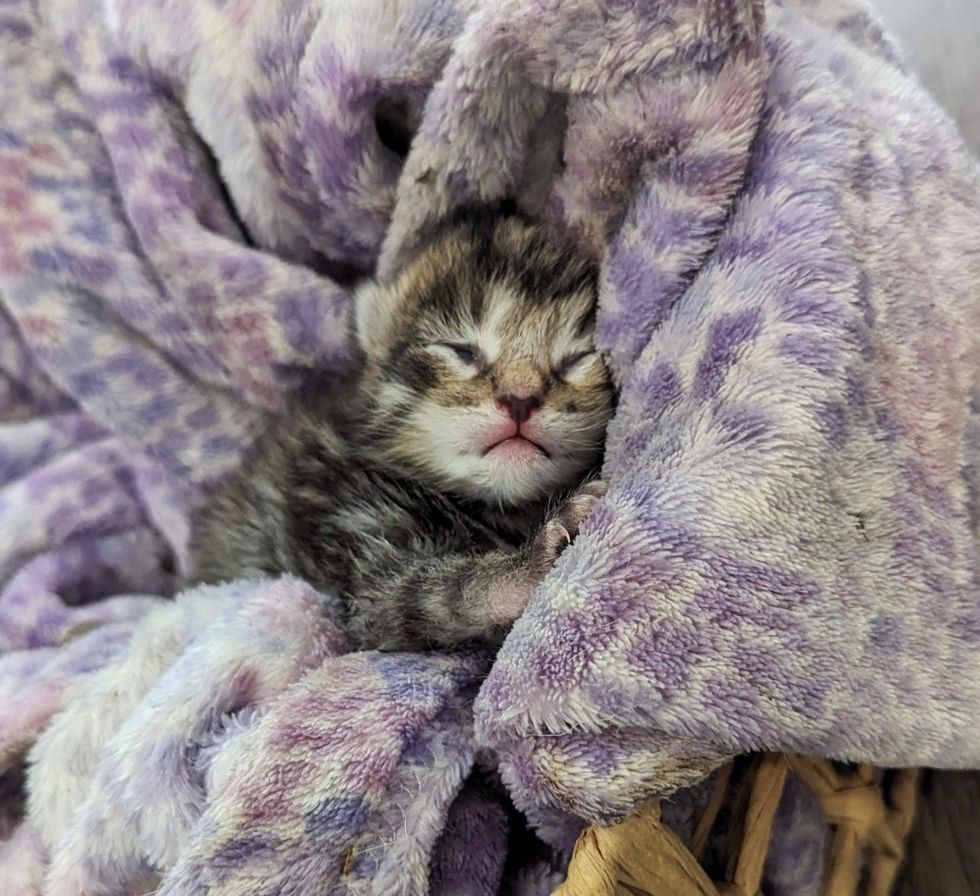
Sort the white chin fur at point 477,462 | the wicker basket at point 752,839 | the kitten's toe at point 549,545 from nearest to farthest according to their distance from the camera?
the wicker basket at point 752,839, the kitten's toe at point 549,545, the white chin fur at point 477,462

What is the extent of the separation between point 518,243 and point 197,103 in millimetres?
444

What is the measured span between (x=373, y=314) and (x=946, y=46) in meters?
0.87

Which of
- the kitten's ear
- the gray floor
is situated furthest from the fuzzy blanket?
the gray floor

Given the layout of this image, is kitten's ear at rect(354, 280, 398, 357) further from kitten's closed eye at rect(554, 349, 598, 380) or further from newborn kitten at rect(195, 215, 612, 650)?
kitten's closed eye at rect(554, 349, 598, 380)

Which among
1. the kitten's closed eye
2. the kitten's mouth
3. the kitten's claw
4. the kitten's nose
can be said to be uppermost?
the kitten's closed eye

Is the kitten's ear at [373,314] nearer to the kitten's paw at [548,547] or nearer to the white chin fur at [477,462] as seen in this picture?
the white chin fur at [477,462]

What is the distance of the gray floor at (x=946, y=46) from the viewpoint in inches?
46.2

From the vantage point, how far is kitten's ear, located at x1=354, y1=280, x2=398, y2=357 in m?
1.01

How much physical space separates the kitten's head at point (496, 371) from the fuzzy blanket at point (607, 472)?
5 centimetres

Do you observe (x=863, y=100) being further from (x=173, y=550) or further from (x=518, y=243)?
(x=173, y=550)

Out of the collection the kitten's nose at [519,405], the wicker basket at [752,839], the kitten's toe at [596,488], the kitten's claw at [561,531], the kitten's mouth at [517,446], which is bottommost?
the wicker basket at [752,839]

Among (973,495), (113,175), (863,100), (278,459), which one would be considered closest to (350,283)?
(278,459)

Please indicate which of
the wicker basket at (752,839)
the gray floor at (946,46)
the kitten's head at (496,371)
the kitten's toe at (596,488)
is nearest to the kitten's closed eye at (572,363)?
the kitten's head at (496,371)

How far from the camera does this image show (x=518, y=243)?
3.04 ft
